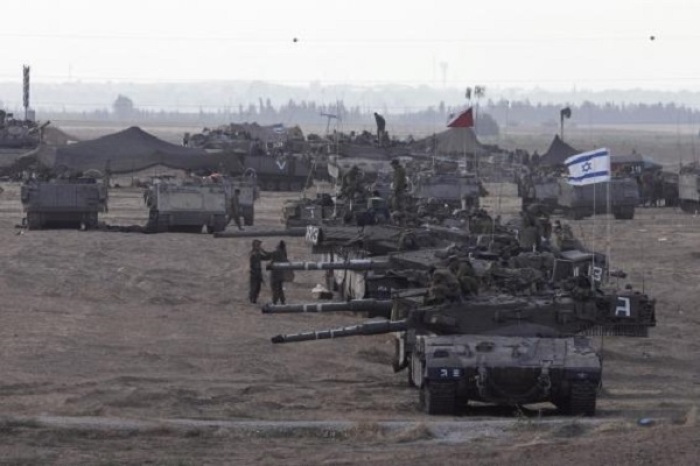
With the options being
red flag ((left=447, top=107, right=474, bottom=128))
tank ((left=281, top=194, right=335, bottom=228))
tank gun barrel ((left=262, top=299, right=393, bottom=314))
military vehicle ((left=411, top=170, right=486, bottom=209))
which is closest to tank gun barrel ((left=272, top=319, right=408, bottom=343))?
tank gun barrel ((left=262, top=299, right=393, bottom=314))

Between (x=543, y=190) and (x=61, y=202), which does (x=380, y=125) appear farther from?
(x=61, y=202)

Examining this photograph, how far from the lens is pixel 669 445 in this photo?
13.2 meters

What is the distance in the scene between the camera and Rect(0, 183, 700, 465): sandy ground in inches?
539

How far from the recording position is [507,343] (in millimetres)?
17188

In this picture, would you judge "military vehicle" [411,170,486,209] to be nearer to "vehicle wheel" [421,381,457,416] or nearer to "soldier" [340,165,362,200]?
"soldier" [340,165,362,200]

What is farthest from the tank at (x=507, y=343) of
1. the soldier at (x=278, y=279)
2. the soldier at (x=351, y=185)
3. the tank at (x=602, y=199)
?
the tank at (x=602, y=199)

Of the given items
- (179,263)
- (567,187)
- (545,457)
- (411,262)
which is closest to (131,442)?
(545,457)

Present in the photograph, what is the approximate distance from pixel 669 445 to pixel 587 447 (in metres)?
0.61

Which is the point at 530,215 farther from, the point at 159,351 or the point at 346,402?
the point at 346,402

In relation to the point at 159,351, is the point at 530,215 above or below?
above

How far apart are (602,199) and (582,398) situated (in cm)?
3359

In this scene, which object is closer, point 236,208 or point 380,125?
point 236,208

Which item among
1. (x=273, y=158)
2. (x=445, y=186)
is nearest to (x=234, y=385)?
(x=445, y=186)

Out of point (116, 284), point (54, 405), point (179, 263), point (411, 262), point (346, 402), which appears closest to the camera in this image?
point (54, 405)
